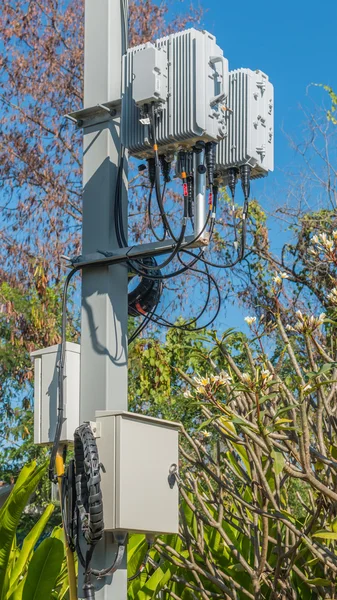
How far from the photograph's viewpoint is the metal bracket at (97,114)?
363 centimetres

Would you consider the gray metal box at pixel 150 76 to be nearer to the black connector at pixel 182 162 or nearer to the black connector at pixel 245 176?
the black connector at pixel 182 162

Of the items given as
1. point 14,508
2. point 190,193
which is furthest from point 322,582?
point 190,193

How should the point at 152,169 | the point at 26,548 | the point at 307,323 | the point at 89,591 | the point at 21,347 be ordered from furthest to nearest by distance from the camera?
the point at 21,347 < the point at 26,548 < the point at 307,323 < the point at 152,169 < the point at 89,591

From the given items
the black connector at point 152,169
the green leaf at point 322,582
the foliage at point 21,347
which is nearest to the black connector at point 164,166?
the black connector at point 152,169

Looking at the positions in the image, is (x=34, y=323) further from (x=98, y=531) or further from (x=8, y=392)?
(x=98, y=531)

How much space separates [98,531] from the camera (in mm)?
3076

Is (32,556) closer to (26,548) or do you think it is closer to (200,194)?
(26,548)

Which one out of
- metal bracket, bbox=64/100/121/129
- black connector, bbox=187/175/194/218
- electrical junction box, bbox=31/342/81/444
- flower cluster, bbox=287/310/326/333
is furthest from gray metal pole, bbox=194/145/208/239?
electrical junction box, bbox=31/342/81/444

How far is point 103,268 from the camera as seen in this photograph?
351 centimetres

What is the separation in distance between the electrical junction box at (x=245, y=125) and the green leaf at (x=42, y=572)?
175 centimetres

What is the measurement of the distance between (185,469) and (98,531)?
62.7 inches

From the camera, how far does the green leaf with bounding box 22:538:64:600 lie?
4008 mm

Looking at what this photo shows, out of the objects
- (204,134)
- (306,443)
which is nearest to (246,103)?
(204,134)

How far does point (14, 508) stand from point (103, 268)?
1.29 metres
